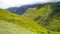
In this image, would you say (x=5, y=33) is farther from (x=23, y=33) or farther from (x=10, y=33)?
(x=23, y=33)

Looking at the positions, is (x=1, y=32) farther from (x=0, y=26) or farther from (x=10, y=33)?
(x=0, y=26)

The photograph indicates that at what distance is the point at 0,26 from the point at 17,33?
4884mm

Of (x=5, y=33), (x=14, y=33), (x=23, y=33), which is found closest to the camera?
(x=5, y=33)

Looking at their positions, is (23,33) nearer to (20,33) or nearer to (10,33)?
(20,33)

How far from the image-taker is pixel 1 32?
37312mm

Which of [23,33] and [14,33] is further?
[23,33]

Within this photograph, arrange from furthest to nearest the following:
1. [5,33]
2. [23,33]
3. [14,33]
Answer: [23,33] → [14,33] → [5,33]

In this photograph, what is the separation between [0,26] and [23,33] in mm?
5346

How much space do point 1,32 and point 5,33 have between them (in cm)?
119

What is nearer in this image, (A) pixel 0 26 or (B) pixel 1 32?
(B) pixel 1 32

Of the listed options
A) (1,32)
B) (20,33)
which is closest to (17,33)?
(20,33)

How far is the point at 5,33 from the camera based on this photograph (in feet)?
120

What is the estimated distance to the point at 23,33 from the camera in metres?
42.3

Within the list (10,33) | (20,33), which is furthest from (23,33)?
(10,33)
